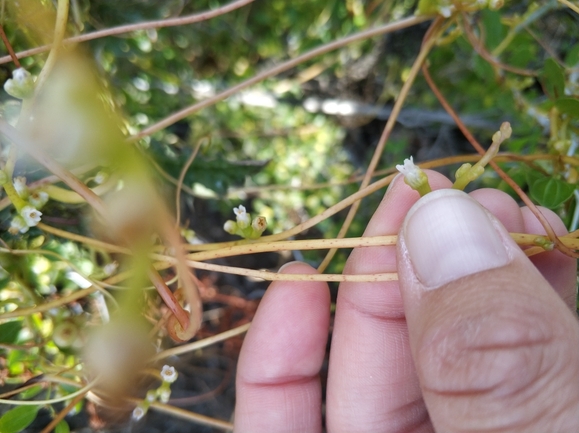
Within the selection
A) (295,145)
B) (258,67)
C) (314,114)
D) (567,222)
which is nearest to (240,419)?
(567,222)

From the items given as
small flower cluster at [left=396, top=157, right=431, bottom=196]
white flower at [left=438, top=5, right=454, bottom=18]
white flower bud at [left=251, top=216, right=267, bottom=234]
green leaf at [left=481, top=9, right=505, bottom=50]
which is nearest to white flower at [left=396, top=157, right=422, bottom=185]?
small flower cluster at [left=396, top=157, right=431, bottom=196]

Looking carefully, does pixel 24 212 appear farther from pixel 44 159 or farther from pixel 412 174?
pixel 412 174

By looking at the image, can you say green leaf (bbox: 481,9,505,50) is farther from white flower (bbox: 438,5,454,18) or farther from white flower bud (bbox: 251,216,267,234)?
white flower bud (bbox: 251,216,267,234)

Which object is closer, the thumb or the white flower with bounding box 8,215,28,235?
the thumb

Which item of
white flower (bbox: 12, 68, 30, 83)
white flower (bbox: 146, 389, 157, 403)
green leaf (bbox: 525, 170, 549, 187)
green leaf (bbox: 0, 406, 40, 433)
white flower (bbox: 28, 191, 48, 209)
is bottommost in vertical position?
white flower (bbox: 146, 389, 157, 403)

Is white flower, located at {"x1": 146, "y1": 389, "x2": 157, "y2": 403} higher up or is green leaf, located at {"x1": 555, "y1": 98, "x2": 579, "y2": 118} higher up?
green leaf, located at {"x1": 555, "y1": 98, "x2": 579, "y2": 118}

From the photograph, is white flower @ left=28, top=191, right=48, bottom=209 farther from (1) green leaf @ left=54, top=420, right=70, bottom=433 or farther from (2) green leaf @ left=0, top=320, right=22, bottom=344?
(1) green leaf @ left=54, top=420, right=70, bottom=433

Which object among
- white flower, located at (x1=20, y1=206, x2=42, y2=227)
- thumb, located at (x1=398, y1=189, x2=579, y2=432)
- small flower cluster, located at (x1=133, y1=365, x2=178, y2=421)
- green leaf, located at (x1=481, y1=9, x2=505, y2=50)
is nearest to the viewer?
thumb, located at (x1=398, y1=189, x2=579, y2=432)

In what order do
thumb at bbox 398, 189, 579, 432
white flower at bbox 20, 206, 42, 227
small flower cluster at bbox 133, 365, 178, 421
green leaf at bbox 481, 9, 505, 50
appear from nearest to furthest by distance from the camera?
thumb at bbox 398, 189, 579, 432 → white flower at bbox 20, 206, 42, 227 → small flower cluster at bbox 133, 365, 178, 421 → green leaf at bbox 481, 9, 505, 50
